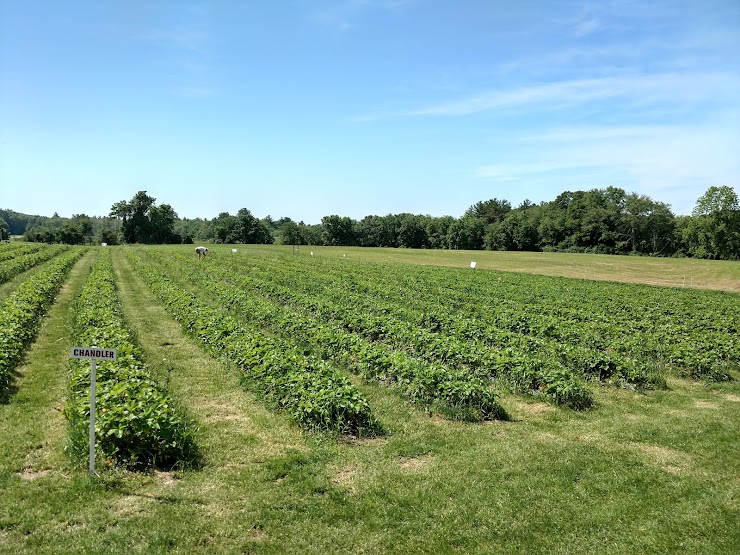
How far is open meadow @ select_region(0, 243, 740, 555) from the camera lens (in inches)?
234

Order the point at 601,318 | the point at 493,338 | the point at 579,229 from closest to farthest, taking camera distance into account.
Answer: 1. the point at 493,338
2. the point at 601,318
3. the point at 579,229

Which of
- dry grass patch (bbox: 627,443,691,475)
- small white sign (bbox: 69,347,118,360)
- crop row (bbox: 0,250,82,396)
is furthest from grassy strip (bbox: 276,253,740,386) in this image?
crop row (bbox: 0,250,82,396)

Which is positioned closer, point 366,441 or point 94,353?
point 94,353

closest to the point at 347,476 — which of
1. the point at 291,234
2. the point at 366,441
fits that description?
the point at 366,441

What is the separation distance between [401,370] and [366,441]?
2.86 meters

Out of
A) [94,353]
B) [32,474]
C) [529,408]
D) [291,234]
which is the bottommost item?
[529,408]

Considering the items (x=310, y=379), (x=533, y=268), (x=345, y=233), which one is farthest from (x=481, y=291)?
(x=345, y=233)

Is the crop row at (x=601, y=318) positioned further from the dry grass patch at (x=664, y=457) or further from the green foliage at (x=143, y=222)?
the green foliage at (x=143, y=222)

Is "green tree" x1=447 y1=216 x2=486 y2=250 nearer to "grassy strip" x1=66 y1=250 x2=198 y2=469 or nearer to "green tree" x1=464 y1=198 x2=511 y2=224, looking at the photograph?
"green tree" x1=464 y1=198 x2=511 y2=224

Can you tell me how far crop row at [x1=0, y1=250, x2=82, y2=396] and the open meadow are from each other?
0.11 meters

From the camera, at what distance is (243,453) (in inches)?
316

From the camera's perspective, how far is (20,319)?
14828 millimetres

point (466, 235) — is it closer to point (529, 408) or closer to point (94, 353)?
A: point (529, 408)

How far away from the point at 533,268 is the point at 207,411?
55349mm
